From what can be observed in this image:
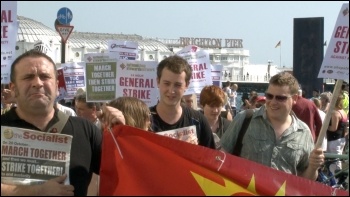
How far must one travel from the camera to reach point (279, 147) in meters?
5.32

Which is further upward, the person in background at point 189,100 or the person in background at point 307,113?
the person in background at point 189,100

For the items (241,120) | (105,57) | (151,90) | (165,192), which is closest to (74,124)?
(165,192)

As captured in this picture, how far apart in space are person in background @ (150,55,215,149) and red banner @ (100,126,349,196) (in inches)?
37.9

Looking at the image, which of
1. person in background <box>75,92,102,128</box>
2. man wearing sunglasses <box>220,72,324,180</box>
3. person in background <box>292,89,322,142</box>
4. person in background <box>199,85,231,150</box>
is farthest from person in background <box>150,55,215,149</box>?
person in background <box>292,89,322,142</box>

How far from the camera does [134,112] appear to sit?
4.79 meters

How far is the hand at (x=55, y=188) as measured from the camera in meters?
3.91

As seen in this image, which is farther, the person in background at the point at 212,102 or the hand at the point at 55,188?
the person in background at the point at 212,102

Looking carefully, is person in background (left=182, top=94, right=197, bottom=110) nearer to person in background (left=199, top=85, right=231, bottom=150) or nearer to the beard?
person in background (left=199, top=85, right=231, bottom=150)

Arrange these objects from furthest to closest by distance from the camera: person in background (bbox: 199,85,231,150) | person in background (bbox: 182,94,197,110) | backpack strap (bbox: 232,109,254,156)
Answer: person in background (bbox: 182,94,197,110)
person in background (bbox: 199,85,231,150)
backpack strap (bbox: 232,109,254,156)

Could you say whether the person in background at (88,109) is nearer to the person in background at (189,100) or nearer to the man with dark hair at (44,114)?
the person in background at (189,100)

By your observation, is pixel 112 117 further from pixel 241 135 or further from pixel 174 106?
pixel 241 135

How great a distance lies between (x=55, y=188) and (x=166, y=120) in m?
1.59

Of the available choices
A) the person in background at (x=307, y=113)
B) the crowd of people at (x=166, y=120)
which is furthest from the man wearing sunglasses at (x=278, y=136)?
the person in background at (x=307, y=113)

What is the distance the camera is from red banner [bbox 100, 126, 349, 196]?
4090 mm
